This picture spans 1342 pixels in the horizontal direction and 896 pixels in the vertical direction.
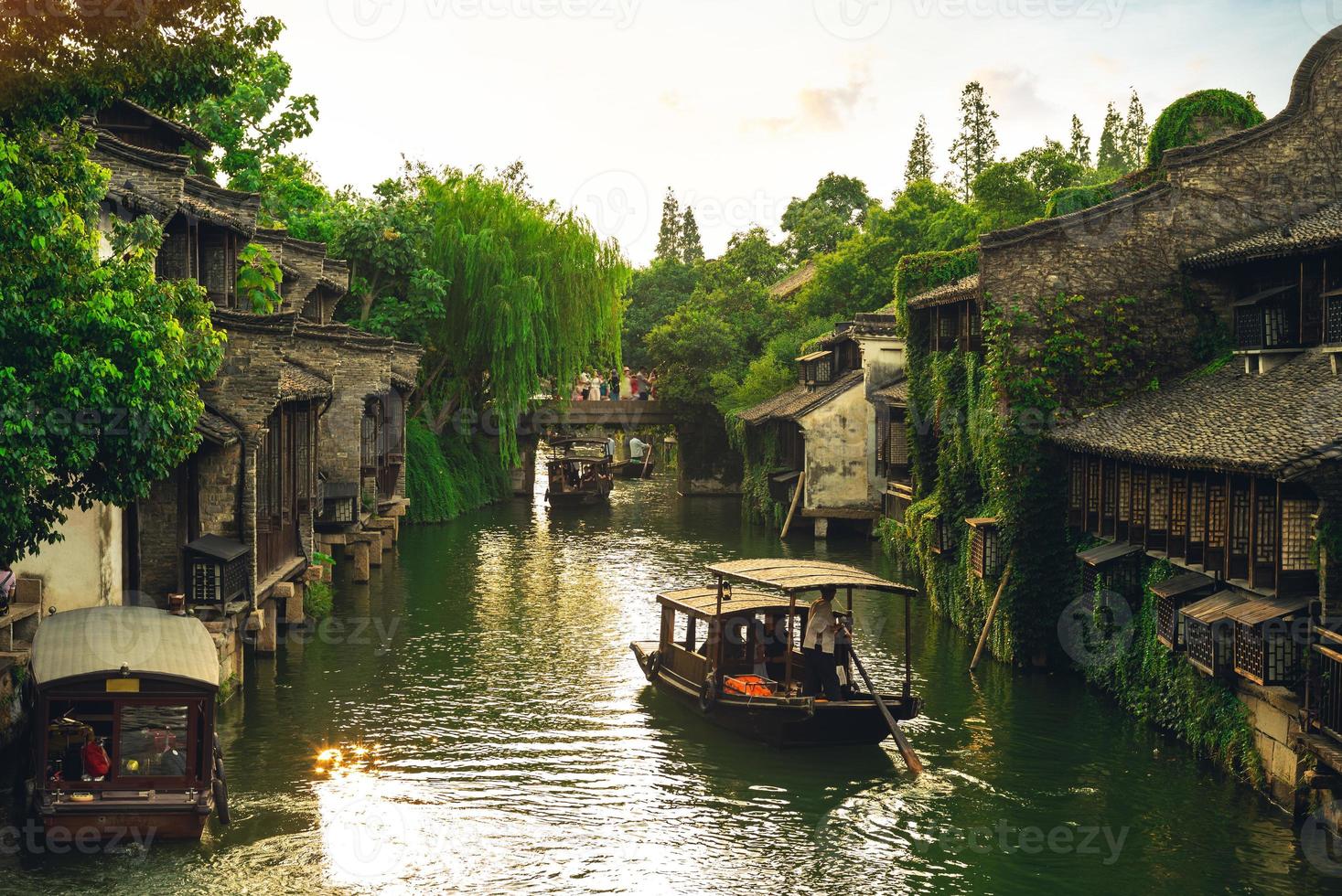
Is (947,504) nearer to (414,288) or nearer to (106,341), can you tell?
(106,341)

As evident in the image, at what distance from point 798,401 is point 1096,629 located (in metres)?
26.1

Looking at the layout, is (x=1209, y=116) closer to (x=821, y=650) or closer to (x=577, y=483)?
(x=821, y=650)

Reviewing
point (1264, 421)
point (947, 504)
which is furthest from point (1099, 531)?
point (947, 504)


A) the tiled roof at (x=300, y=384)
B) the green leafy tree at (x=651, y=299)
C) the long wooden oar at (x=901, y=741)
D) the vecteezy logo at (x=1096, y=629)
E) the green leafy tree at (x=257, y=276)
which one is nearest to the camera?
the long wooden oar at (x=901, y=741)

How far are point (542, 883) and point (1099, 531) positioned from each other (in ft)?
41.6

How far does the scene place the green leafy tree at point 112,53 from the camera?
14383mm

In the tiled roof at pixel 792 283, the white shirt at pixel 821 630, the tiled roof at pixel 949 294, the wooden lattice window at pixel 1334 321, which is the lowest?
the white shirt at pixel 821 630

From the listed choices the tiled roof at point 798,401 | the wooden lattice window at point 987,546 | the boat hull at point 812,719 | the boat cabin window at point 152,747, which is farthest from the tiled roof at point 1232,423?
the tiled roof at point 798,401

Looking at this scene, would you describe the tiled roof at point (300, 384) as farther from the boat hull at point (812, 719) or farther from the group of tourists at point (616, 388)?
the group of tourists at point (616, 388)

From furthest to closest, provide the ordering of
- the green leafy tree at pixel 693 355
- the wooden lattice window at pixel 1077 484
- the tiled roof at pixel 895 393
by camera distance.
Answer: the green leafy tree at pixel 693 355, the tiled roof at pixel 895 393, the wooden lattice window at pixel 1077 484

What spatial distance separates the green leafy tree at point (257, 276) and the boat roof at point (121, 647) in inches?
534

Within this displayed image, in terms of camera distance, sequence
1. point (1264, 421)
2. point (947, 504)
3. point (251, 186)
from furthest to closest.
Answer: point (251, 186)
point (947, 504)
point (1264, 421)

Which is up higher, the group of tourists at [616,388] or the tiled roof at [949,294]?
the tiled roof at [949,294]

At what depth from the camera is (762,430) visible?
177ft
